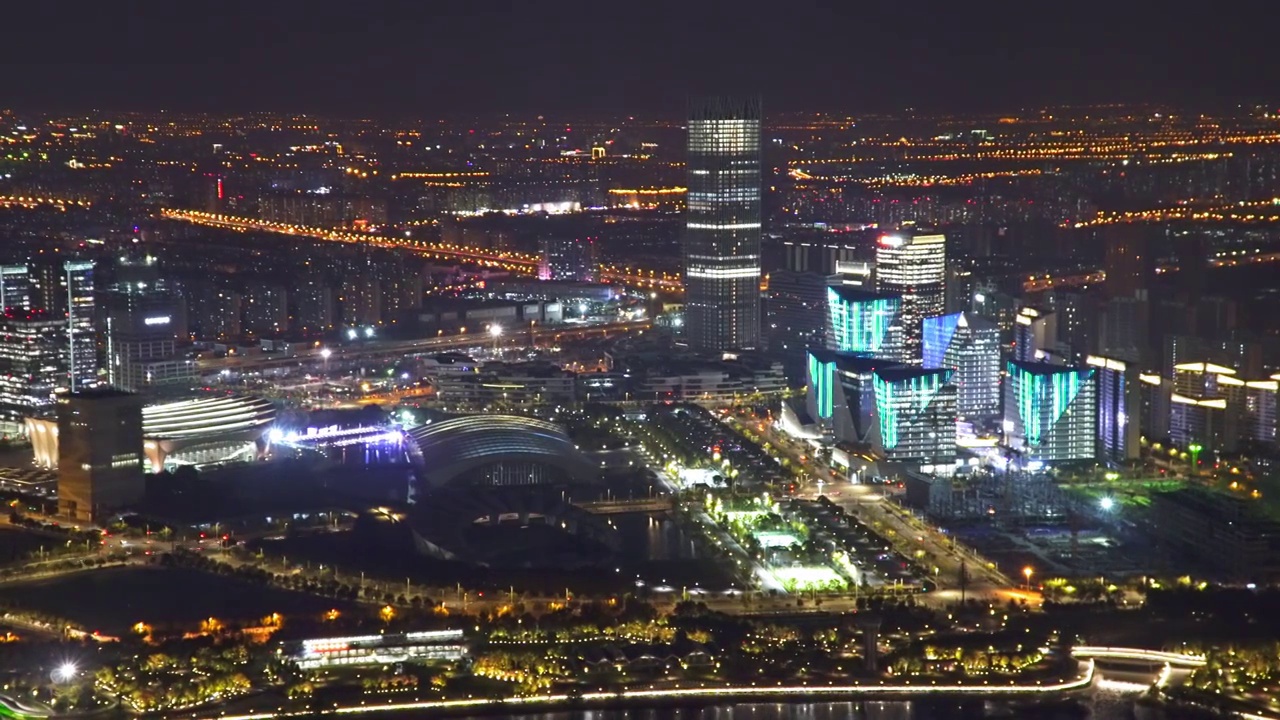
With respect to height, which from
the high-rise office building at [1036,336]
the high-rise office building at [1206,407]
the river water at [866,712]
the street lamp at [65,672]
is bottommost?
→ the river water at [866,712]

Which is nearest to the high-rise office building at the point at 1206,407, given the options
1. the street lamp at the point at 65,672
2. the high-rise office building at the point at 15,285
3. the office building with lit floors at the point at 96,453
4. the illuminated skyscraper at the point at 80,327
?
the office building with lit floors at the point at 96,453

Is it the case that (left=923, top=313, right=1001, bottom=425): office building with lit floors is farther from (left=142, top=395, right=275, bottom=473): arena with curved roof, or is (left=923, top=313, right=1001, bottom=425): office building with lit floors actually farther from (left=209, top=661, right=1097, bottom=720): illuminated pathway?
(left=209, top=661, right=1097, bottom=720): illuminated pathway

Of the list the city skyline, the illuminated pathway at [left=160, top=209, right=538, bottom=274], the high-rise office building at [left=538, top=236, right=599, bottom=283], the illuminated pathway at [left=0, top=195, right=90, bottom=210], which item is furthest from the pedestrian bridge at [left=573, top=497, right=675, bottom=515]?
the illuminated pathway at [left=0, top=195, right=90, bottom=210]

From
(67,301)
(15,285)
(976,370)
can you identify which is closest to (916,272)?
(976,370)

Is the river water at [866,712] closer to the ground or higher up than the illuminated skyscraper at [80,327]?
closer to the ground

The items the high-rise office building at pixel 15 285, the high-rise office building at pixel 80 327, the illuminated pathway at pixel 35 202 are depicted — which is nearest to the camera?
the high-rise office building at pixel 80 327

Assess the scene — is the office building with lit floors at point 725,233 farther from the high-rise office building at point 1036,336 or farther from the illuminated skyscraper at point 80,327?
the illuminated skyscraper at point 80,327

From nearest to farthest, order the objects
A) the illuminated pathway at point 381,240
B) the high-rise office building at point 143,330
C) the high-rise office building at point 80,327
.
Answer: the high-rise office building at point 80,327 < the high-rise office building at point 143,330 < the illuminated pathway at point 381,240
